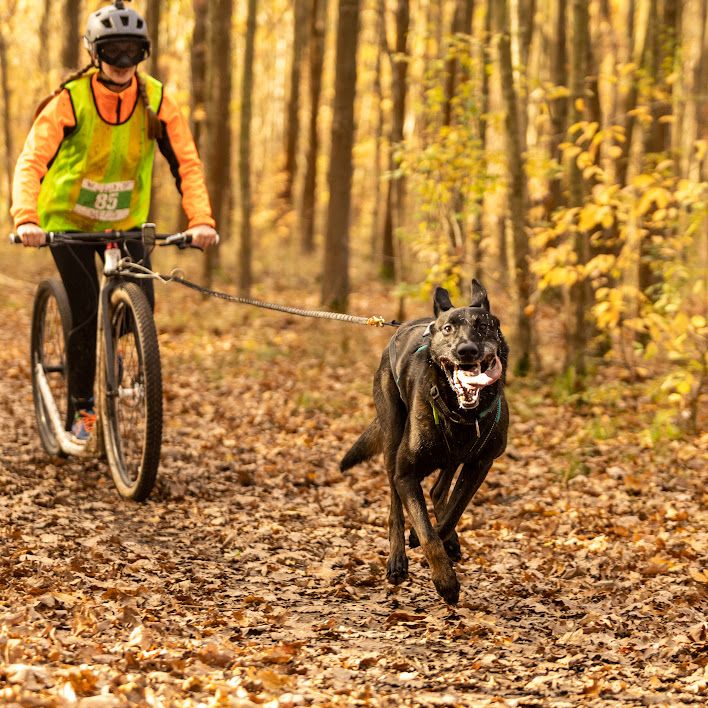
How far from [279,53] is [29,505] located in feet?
112

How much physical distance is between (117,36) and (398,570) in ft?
11.1

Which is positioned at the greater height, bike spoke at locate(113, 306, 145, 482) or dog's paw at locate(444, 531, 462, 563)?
bike spoke at locate(113, 306, 145, 482)

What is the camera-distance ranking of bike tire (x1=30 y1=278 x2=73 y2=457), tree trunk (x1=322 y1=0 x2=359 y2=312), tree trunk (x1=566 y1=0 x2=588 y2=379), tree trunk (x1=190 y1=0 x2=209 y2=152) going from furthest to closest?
tree trunk (x1=190 y1=0 x2=209 y2=152) < tree trunk (x1=322 y1=0 x2=359 y2=312) < tree trunk (x1=566 y1=0 x2=588 y2=379) < bike tire (x1=30 y1=278 x2=73 y2=457)

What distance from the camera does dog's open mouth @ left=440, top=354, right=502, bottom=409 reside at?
3.76 meters

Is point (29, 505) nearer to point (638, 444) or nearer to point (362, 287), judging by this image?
point (638, 444)

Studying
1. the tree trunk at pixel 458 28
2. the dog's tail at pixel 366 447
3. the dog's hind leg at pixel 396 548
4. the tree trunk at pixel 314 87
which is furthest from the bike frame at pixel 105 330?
the tree trunk at pixel 314 87

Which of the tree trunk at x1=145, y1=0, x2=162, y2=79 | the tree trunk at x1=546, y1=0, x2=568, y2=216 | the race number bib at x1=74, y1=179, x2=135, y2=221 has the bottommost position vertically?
the race number bib at x1=74, y1=179, x2=135, y2=221

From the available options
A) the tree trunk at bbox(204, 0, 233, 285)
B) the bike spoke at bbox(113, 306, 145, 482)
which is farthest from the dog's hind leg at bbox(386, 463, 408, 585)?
the tree trunk at bbox(204, 0, 233, 285)

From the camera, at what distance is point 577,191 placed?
9.34 m

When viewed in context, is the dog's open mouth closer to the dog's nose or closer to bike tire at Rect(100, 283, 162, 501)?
the dog's nose

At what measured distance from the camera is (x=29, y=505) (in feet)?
18.1

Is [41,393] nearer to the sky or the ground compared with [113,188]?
nearer to the ground

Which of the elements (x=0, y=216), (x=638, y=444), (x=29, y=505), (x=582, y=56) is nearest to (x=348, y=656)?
(x=29, y=505)

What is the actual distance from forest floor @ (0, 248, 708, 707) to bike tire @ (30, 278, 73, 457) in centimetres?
20
